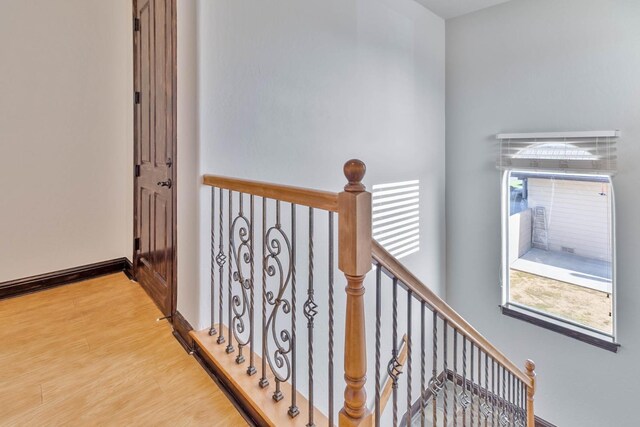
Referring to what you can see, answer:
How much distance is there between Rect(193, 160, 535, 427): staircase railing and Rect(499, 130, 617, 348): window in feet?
3.57

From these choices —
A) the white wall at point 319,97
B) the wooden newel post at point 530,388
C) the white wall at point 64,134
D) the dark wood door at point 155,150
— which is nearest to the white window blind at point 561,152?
the white wall at point 319,97

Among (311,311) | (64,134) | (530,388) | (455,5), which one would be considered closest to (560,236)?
(530,388)

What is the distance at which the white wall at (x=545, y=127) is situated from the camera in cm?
311

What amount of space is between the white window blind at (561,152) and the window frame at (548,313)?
0.08 m

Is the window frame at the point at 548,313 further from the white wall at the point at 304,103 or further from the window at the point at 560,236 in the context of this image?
the white wall at the point at 304,103

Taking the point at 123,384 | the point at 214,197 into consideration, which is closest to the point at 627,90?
the point at 214,197

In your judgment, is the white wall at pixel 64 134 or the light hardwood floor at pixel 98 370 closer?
the light hardwood floor at pixel 98 370

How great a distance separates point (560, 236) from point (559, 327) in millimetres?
952

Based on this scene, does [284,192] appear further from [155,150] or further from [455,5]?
[455,5]

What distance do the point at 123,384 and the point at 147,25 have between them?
2.25 metres

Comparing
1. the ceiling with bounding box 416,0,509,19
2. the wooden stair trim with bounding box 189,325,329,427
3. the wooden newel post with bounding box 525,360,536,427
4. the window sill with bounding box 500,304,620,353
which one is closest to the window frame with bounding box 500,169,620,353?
the window sill with bounding box 500,304,620,353

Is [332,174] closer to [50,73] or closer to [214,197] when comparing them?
[214,197]

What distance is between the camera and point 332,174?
277cm

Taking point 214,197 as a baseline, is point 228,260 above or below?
below
